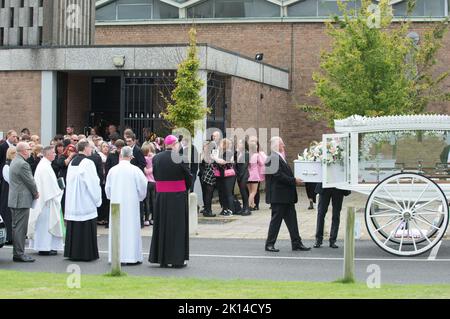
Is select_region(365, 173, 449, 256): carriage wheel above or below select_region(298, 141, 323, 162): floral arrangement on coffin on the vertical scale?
below

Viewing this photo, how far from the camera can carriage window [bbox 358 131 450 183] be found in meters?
15.1

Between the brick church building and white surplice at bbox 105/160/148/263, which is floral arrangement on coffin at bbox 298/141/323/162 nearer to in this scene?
white surplice at bbox 105/160/148/263

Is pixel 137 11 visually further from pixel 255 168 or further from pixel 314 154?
pixel 314 154

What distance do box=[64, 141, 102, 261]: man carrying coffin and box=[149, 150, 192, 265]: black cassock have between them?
1.30 m

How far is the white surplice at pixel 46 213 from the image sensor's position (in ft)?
51.9

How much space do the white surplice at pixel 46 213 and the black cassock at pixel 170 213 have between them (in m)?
2.38

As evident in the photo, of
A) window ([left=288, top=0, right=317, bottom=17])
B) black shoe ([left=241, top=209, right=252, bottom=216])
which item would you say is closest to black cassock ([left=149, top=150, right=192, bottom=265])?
black shoe ([left=241, top=209, right=252, bottom=216])

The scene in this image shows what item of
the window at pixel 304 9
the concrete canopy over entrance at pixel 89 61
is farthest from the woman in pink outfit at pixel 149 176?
the window at pixel 304 9

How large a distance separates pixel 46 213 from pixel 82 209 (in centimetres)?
118

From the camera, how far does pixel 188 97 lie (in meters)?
20.9

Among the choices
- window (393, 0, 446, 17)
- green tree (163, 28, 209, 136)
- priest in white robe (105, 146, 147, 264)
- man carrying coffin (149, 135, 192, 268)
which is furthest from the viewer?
window (393, 0, 446, 17)

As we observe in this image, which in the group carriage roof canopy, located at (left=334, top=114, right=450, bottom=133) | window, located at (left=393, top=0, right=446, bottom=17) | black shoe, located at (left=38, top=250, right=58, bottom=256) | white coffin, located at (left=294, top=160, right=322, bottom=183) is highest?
window, located at (left=393, top=0, right=446, bottom=17)

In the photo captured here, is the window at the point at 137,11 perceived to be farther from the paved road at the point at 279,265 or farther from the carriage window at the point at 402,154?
the carriage window at the point at 402,154
